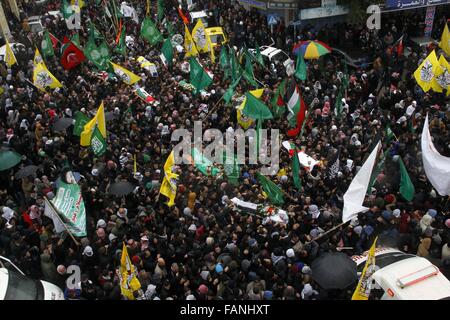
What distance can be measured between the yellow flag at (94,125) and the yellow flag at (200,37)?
5.87 meters

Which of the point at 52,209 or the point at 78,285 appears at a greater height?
the point at 52,209

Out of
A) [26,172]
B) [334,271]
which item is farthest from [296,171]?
[26,172]

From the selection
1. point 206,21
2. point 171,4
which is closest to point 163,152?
point 206,21

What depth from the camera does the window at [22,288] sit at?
8.39 m

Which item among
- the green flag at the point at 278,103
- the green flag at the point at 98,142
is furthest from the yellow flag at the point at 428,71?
the green flag at the point at 98,142

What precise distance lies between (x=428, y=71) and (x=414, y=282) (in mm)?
8058

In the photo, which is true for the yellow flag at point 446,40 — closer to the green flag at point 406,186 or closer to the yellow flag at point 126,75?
the green flag at point 406,186

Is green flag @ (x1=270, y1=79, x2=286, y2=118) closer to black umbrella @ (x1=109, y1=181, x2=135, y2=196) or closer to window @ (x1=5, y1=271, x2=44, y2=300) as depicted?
black umbrella @ (x1=109, y1=181, x2=135, y2=196)

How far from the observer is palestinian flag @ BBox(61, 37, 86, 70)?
1684 centimetres

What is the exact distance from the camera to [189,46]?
704 inches

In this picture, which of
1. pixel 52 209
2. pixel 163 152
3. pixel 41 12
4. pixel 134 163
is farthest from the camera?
pixel 41 12

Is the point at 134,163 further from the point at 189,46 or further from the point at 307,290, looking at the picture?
the point at 189,46

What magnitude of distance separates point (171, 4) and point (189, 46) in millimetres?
8483

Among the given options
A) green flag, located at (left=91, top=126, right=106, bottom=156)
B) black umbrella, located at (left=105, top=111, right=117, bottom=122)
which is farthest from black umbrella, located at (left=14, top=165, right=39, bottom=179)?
black umbrella, located at (left=105, top=111, right=117, bottom=122)
